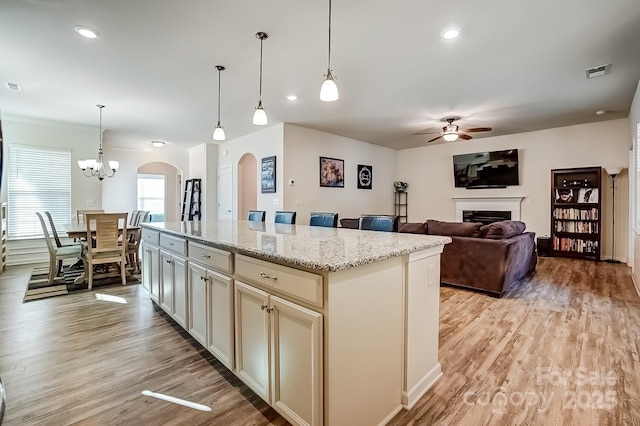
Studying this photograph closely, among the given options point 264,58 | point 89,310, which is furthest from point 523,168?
point 89,310

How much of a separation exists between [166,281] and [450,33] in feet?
11.4

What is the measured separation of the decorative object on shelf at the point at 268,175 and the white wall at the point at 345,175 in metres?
0.31

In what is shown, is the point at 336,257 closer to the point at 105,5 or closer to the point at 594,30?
the point at 105,5


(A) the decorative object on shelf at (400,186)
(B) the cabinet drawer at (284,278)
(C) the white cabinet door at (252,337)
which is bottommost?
(C) the white cabinet door at (252,337)

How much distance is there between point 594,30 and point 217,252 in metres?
3.68

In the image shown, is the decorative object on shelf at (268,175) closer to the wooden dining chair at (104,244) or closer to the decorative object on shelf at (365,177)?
the decorative object on shelf at (365,177)

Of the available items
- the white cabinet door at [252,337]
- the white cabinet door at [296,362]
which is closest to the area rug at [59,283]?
the white cabinet door at [252,337]

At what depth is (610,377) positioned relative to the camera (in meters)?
2.03

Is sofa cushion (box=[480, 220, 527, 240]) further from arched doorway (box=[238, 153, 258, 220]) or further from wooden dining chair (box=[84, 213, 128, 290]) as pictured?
arched doorway (box=[238, 153, 258, 220])

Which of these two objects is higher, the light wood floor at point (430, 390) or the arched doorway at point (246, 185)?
the arched doorway at point (246, 185)

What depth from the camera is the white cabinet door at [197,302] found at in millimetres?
2213

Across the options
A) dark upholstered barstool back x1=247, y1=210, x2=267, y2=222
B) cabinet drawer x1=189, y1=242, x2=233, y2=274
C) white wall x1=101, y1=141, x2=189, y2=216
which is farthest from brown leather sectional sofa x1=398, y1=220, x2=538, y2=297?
white wall x1=101, y1=141, x2=189, y2=216

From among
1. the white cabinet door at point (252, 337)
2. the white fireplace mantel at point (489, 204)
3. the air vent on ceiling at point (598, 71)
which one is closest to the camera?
the white cabinet door at point (252, 337)

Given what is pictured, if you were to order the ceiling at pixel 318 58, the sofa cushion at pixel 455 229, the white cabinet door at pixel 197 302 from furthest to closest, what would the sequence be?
the sofa cushion at pixel 455 229, the ceiling at pixel 318 58, the white cabinet door at pixel 197 302
